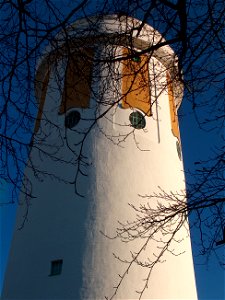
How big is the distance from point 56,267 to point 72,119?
14.9ft

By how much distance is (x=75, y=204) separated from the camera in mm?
11117

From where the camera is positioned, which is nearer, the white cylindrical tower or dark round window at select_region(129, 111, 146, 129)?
the white cylindrical tower

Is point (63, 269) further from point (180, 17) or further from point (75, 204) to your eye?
point (180, 17)

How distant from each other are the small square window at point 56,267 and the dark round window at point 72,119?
4107 mm

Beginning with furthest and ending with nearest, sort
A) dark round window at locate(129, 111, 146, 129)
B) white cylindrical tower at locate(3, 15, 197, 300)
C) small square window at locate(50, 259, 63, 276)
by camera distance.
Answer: dark round window at locate(129, 111, 146, 129) → small square window at locate(50, 259, 63, 276) → white cylindrical tower at locate(3, 15, 197, 300)

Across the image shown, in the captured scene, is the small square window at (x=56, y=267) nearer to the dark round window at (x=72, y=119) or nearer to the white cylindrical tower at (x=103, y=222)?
the white cylindrical tower at (x=103, y=222)

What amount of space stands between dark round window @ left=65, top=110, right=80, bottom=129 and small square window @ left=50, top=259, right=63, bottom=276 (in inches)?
162

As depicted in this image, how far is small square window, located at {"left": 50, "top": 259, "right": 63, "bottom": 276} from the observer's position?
33.4 feet

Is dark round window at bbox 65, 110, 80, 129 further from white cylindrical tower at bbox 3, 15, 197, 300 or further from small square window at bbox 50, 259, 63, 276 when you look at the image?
small square window at bbox 50, 259, 63, 276

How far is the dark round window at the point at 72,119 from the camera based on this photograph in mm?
12835

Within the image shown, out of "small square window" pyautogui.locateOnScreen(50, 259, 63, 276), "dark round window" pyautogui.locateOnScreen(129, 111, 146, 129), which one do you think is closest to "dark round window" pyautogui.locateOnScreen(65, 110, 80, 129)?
"dark round window" pyautogui.locateOnScreen(129, 111, 146, 129)

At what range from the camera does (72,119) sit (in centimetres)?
1298

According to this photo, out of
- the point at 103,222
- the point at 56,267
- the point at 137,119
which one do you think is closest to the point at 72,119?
the point at 137,119

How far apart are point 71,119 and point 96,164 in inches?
77.2
